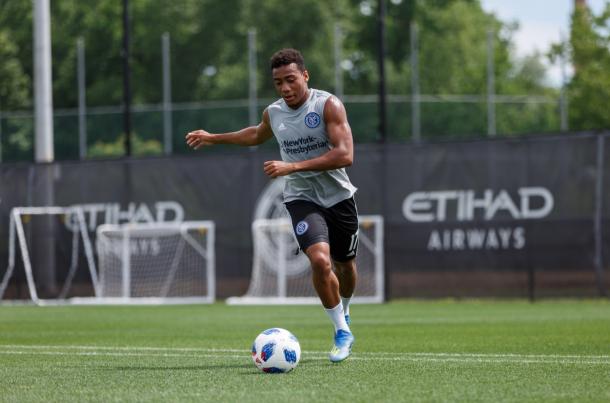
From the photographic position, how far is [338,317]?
9.14m

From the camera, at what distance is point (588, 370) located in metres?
8.14

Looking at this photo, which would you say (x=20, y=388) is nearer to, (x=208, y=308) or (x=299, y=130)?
(x=299, y=130)

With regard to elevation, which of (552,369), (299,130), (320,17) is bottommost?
(552,369)

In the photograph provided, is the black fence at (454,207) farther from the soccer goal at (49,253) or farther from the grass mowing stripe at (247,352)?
the grass mowing stripe at (247,352)

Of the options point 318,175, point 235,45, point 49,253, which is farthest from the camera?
point 235,45

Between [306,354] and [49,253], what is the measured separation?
41.3ft

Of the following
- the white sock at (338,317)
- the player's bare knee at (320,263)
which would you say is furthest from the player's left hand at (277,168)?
the white sock at (338,317)

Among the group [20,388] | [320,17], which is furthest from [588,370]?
[320,17]

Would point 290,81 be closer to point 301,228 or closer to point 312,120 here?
point 312,120

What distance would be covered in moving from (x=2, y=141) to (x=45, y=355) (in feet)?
113

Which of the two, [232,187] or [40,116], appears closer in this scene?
[232,187]

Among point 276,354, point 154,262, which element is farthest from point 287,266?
point 276,354

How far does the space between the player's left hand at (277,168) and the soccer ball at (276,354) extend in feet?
3.65

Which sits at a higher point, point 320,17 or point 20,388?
point 320,17
